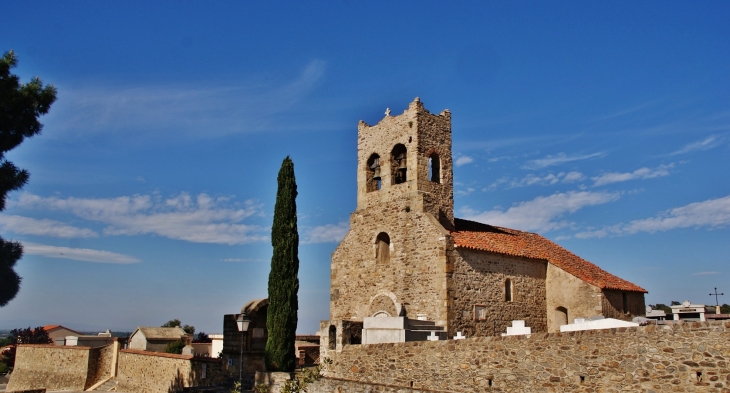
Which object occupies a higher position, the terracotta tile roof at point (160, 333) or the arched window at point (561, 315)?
the arched window at point (561, 315)

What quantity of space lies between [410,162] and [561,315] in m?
9.25

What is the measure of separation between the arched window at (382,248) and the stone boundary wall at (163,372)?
7.60 meters

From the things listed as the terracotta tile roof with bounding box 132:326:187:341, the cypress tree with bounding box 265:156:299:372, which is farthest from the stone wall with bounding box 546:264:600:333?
the terracotta tile roof with bounding box 132:326:187:341

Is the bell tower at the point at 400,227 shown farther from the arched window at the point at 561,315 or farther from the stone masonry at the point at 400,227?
the arched window at the point at 561,315

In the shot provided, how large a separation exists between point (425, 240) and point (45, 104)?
14.3 m

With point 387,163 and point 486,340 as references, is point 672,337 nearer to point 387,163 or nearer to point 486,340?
point 486,340

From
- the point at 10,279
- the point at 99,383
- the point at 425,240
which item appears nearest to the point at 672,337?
the point at 425,240

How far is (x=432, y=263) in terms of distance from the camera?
22.2m

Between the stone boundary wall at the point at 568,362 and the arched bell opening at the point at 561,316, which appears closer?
the stone boundary wall at the point at 568,362

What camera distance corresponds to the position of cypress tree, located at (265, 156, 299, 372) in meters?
20.0

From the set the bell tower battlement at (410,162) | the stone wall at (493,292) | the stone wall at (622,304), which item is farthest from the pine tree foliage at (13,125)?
the stone wall at (622,304)

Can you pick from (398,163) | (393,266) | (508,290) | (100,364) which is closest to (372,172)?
(398,163)

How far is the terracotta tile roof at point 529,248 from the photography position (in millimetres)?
23906

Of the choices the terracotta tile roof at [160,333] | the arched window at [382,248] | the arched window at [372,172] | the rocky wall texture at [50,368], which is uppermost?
the arched window at [372,172]
